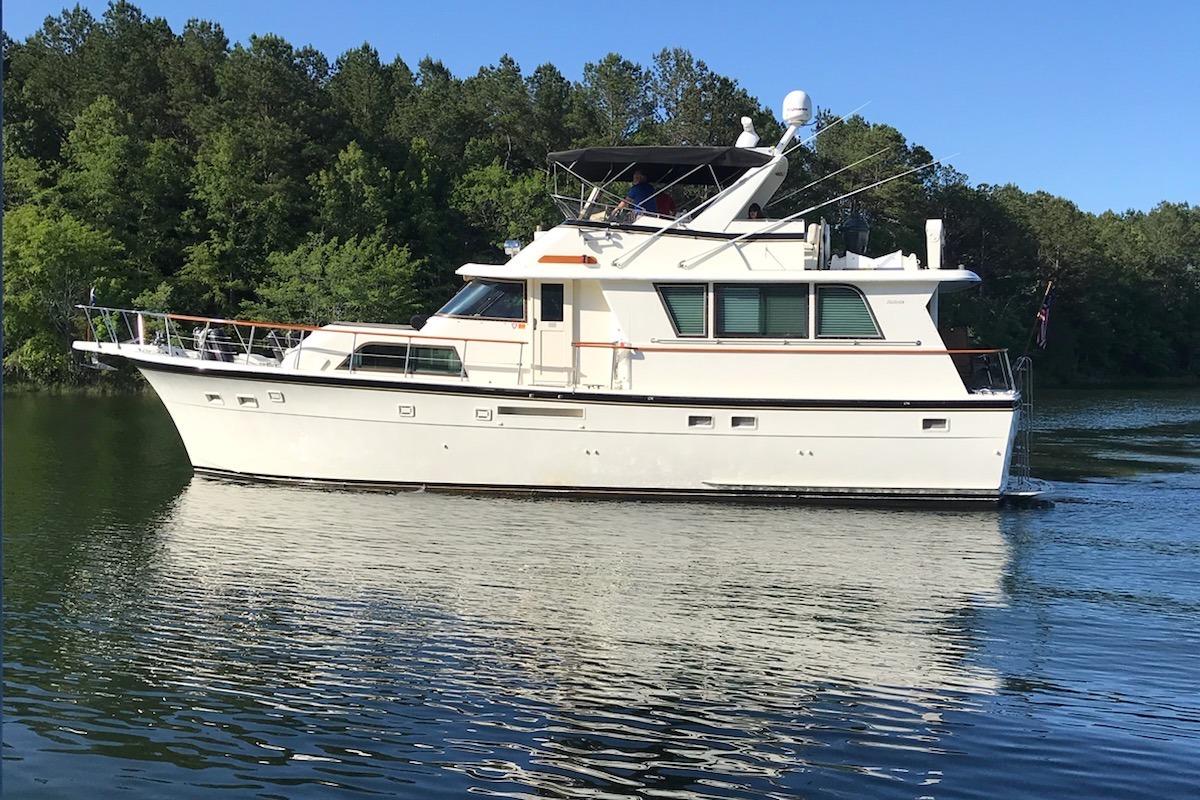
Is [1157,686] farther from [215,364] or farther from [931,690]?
[215,364]

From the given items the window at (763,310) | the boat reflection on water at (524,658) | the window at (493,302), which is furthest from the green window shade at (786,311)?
the window at (493,302)

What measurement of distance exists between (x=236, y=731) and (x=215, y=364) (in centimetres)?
838

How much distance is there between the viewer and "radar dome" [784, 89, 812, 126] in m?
14.4

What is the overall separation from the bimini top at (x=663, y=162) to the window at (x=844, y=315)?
2.19 meters

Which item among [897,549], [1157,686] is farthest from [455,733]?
[897,549]

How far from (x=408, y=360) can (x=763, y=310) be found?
4613mm

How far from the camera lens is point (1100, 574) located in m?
9.55

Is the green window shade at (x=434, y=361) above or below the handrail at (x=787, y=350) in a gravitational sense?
below

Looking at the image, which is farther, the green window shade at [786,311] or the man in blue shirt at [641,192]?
the man in blue shirt at [641,192]

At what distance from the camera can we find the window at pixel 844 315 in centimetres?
1297

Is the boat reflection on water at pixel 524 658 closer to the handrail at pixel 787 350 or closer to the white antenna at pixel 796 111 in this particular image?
the handrail at pixel 787 350

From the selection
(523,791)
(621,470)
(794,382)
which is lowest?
(523,791)

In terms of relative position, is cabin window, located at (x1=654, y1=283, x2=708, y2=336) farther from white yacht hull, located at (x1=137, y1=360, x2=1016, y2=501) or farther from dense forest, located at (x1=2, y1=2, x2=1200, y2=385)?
dense forest, located at (x1=2, y1=2, x2=1200, y2=385)

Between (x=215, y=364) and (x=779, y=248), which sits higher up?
(x=779, y=248)
